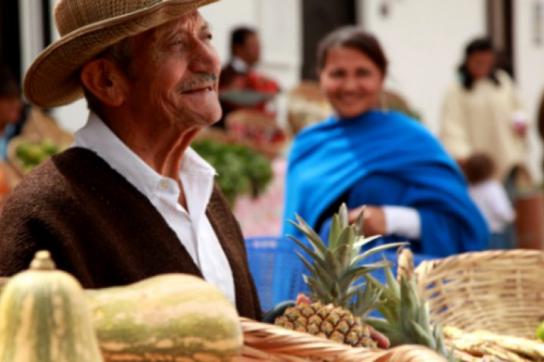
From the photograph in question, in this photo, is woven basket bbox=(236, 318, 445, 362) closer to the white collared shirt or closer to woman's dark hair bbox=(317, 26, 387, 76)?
the white collared shirt

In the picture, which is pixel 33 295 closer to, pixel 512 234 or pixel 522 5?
pixel 512 234

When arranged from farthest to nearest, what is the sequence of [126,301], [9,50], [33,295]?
[9,50], [126,301], [33,295]

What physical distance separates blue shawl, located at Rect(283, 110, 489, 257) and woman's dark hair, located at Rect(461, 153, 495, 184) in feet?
14.3

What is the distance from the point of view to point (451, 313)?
2875 mm

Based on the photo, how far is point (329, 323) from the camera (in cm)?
189

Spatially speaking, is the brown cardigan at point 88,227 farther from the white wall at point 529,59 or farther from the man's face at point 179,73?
the white wall at point 529,59

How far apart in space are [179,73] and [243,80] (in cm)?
730

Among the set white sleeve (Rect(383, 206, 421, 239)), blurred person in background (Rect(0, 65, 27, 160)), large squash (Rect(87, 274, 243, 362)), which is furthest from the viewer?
blurred person in background (Rect(0, 65, 27, 160))

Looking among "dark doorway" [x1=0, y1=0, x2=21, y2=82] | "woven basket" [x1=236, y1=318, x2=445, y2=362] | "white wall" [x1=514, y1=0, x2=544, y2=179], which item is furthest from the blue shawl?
"white wall" [x1=514, y1=0, x2=544, y2=179]

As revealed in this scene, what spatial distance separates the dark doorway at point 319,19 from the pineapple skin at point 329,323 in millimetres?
11620

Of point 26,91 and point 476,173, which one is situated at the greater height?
point 26,91

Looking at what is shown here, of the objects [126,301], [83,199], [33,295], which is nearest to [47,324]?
[33,295]

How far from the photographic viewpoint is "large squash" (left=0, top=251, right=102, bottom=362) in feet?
4.25

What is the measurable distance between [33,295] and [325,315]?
2.32 ft
